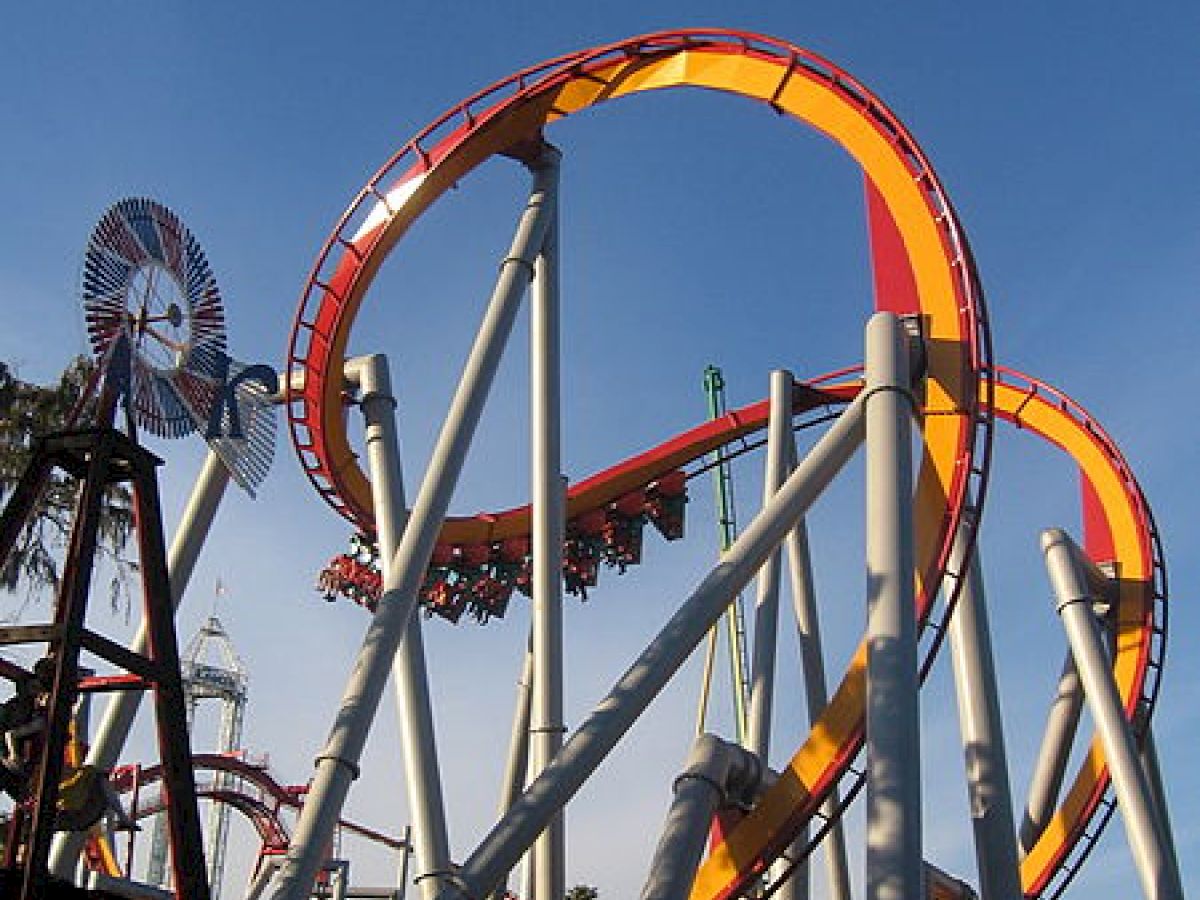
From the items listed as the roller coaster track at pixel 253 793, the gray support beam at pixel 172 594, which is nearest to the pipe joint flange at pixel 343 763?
the gray support beam at pixel 172 594

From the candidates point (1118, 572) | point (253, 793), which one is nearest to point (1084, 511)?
point (1118, 572)

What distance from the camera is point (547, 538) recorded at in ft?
41.7

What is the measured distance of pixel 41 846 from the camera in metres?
7.15

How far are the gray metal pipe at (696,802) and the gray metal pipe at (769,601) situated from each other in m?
1.33

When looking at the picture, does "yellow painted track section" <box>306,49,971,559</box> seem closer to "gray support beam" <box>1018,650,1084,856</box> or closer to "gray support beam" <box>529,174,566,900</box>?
"gray support beam" <box>529,174,566,900</box>

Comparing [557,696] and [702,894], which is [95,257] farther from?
[702,894]

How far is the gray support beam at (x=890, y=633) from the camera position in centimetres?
930

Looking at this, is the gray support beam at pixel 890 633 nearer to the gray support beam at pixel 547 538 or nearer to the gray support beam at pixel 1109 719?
the gray support beam at pixel 547 538

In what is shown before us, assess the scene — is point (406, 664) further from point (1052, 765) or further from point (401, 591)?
point (1052, 765)

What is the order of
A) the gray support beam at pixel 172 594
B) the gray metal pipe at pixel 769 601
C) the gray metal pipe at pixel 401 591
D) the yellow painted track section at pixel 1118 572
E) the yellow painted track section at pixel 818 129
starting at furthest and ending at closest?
the yellow painted track section at pixel 1118 572 → the gray metal pipe at pixel 769 601 → the yellow painted track section at pixel 818 129 → the gray support beam at pixel 172 594 → the gray metal pipe at pixel 401 591

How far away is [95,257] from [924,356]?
6709 mm

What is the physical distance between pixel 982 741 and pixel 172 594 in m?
7.01

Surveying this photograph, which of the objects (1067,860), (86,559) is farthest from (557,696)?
(1067,860)

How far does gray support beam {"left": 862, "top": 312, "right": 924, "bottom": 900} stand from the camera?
9.30 metres
